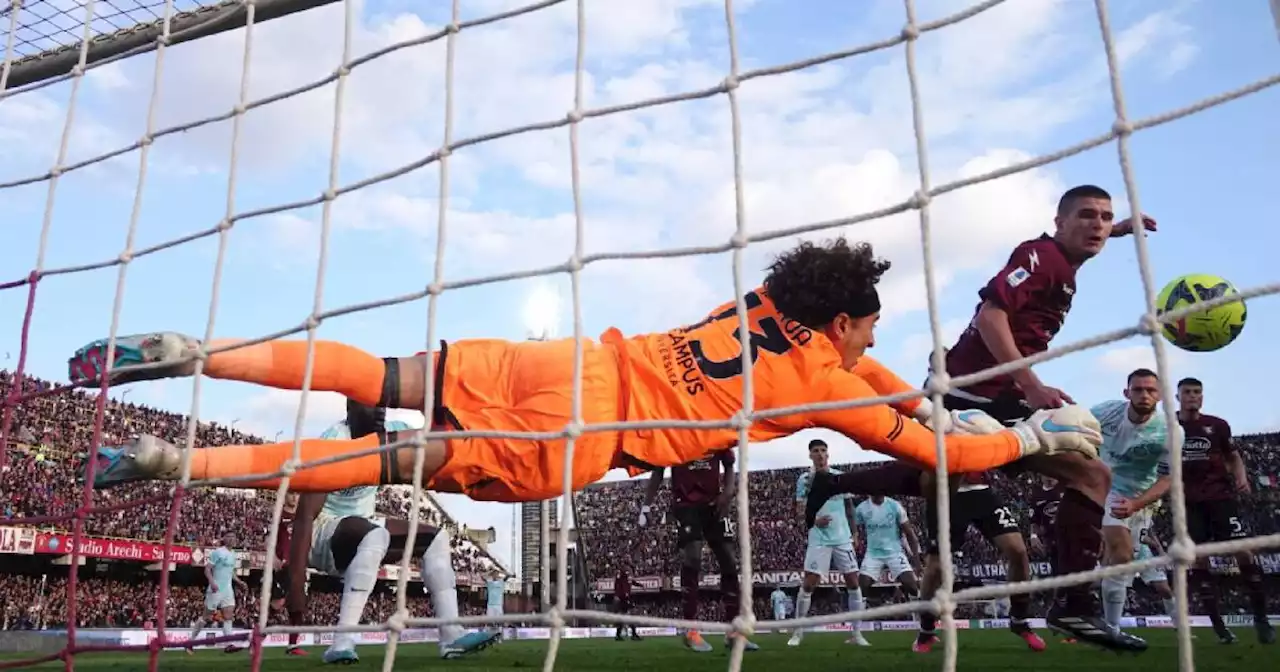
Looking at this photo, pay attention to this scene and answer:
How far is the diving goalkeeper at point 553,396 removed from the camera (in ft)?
10.3

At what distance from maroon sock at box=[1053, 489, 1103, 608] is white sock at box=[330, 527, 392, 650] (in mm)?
3292

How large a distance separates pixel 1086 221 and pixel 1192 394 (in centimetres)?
366

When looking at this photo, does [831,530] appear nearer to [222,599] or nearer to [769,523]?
[222,599]

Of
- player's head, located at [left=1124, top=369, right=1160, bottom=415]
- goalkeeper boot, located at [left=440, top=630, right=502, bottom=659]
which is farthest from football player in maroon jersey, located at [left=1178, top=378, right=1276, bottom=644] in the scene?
goalkeeper boot, located at [left=440, top=630, right=502, bottom=659]

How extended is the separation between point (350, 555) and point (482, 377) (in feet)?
8.12

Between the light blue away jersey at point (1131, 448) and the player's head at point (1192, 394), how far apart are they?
739 millimetres

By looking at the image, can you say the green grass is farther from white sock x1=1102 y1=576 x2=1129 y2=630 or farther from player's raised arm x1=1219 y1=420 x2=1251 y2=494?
player's raised arm x1=1219 y1=420 x2=1251 y2=494

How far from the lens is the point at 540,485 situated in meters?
3.27

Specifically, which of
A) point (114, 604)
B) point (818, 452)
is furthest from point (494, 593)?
point (114, 604)

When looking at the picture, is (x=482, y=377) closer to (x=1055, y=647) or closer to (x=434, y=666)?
(x=434, y=666)

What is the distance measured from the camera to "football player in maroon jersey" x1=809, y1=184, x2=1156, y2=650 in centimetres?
415

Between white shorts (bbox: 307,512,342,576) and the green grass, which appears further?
white shorts (bbox: 307,512,342,576)

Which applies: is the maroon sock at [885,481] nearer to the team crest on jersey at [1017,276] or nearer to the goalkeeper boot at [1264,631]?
the team crest on jersey at [1017,276]

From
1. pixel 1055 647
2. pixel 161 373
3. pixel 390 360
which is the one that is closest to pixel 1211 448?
pixel 1055 647
